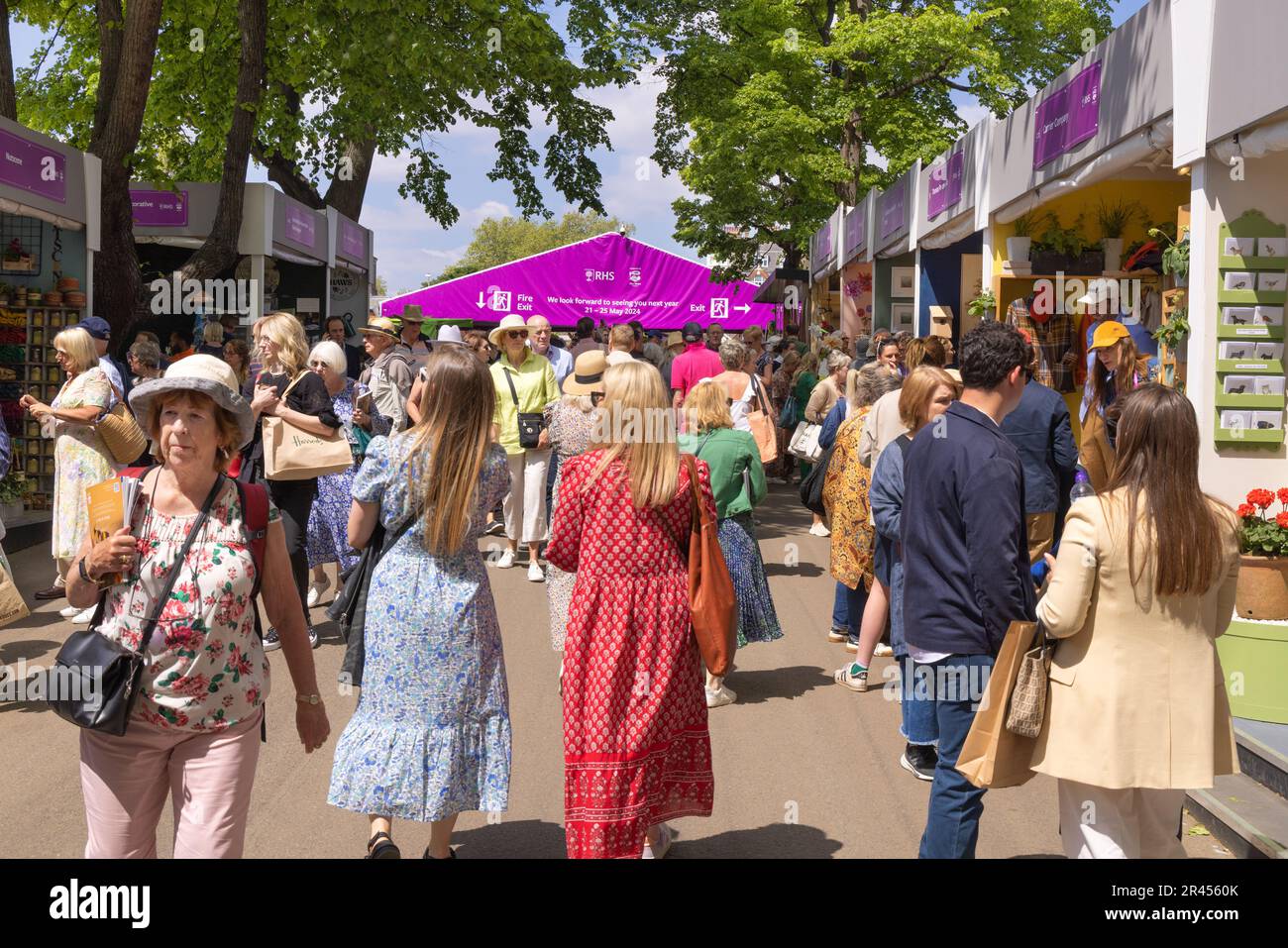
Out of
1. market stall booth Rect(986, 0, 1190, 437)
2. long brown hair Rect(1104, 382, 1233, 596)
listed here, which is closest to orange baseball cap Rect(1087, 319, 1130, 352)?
market stall booth Rect(986, 0, 1190, 437)

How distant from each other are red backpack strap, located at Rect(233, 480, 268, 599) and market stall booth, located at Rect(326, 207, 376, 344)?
787 inches

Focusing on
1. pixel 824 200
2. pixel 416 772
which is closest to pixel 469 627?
pixel 416 772

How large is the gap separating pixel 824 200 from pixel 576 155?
8011mm

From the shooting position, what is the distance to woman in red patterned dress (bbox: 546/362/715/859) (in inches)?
173

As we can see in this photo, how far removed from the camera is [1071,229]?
1325 centimetres

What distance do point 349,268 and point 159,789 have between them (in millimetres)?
23620

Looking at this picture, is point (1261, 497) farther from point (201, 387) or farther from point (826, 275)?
point (826, 275)

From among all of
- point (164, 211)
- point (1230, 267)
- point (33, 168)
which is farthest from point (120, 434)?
point (164, 211)

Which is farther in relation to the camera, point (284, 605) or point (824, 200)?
point (824, 200)

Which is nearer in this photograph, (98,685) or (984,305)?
(98,685)

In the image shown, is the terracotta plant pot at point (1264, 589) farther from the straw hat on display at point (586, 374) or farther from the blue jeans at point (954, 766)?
the straw hat on display at point (586, 374)
